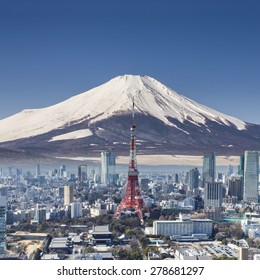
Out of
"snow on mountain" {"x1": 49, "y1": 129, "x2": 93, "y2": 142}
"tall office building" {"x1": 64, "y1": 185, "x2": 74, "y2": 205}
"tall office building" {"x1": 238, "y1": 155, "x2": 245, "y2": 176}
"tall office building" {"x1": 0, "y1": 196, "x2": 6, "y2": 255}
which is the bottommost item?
"tall office building" {"x1": 0, "y1": 196, "x2": 6, "y2": 255}

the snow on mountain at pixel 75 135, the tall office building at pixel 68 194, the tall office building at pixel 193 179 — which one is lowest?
the tall office building at pixel 68 194

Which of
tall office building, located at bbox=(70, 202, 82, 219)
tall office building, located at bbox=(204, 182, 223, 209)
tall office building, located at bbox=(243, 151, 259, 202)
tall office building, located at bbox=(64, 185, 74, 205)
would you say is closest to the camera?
tall office building, located at bbox=(70, 202, 82, 219)

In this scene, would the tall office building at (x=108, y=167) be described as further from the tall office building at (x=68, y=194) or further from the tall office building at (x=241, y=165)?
the tall office building at (x=241, y=165)

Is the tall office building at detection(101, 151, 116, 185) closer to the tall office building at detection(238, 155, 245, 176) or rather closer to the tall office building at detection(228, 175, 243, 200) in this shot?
the tall office building at detection(238, 155, 245, 176)

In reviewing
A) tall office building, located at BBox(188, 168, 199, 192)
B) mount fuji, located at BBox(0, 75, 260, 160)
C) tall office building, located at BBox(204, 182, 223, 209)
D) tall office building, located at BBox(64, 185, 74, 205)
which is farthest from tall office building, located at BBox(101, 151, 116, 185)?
tall office building, located at BBox(204, 182, 223, 209)

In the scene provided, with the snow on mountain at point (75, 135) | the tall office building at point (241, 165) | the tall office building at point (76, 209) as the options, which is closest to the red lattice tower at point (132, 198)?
the tall office building at point (76, 209)
